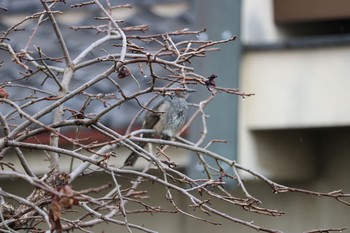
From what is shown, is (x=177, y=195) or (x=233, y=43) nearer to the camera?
(x=233, y=43)

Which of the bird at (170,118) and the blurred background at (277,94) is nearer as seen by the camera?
the blurred background at (277,94)

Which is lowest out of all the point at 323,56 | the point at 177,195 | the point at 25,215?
the point at 25,215

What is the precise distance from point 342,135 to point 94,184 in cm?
146

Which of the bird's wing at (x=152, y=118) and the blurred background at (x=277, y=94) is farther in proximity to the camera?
the bird's wing at (x=152, y=118)

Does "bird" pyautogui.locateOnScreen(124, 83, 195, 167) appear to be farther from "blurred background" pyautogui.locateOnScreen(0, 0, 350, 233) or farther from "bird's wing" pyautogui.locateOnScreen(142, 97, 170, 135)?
"blurred background" pyautogui.locateOnScreen(0, 0, 350, 233)

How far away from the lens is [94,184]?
20.7ft

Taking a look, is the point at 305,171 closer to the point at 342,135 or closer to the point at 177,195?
the point at 342,135

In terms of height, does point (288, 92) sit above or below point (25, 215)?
above

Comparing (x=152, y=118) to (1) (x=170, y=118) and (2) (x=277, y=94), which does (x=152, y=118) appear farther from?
(2) (x=277, y=94)

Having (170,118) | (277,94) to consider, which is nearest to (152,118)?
(170,118)

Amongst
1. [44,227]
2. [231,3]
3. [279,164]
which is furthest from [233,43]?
[44,227]

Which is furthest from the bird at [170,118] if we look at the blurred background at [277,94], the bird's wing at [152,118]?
the blurred background at [277,94]

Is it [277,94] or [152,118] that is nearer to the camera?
[277,94]

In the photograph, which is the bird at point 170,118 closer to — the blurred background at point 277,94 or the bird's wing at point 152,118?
the bird's wing at point 152,118
